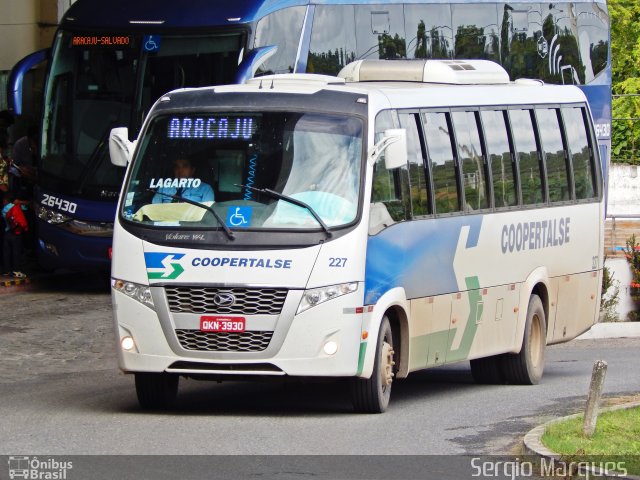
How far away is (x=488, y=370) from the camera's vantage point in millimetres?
16797

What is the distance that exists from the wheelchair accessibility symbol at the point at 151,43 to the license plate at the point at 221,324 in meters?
10.2

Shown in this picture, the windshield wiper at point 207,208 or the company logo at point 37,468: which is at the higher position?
the windshield wiper at point 207,208

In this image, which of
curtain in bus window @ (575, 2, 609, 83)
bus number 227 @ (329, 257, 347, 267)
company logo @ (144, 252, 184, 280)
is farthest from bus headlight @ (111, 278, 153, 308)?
curtain in bus window @ (575, 2, 609, 83)

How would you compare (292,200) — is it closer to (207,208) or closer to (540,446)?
(207,208)

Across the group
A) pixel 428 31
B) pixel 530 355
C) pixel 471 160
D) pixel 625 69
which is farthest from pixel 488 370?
pixel 625 69

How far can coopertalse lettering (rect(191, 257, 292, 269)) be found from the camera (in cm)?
1247

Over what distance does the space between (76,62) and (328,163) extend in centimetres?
1035

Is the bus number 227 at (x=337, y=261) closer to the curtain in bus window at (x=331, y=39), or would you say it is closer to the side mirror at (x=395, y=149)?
the side mirror at (x=395, y=149)

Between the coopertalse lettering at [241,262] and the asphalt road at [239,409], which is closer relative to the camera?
the asphalt road at [239,409]

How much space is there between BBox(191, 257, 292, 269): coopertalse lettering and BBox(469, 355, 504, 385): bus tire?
477 centimetres

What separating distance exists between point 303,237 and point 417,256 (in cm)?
160

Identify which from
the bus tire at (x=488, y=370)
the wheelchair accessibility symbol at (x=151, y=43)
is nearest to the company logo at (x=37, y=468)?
the bus tire at (x=488, y=370)

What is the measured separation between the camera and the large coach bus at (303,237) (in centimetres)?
1249

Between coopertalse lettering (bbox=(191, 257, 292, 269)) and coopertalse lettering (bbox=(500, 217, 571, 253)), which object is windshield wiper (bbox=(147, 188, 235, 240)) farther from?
coopertalse lettering (bbox=(500, 217, 571, 253))
